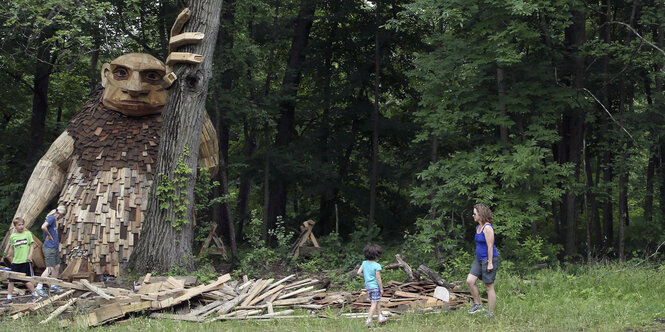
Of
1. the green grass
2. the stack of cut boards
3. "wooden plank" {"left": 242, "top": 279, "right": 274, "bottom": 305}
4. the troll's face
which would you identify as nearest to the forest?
the troll's face

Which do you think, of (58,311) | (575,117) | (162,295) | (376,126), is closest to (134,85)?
(162,295)

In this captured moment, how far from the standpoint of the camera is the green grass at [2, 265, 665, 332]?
7.19 meters

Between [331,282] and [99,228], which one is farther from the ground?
[99,228]

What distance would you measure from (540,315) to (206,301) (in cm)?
456

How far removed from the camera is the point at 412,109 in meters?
21.7

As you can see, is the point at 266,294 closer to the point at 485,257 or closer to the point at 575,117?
the point at 485,257

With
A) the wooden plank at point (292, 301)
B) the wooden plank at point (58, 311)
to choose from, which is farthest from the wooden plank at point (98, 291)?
the wooden plank at point (292, 301)

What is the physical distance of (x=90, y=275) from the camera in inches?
427

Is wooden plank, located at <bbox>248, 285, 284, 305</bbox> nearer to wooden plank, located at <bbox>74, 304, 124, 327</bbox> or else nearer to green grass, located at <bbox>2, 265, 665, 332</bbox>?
green grass, located at <bbox>2, 265, 665, 332</bbox>

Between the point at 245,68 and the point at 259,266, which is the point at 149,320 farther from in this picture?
the point at 245,68

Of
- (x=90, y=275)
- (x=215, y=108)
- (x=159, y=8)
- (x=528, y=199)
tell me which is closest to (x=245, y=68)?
(x=215, y=108)

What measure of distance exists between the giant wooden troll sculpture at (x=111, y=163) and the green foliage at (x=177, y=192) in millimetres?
806

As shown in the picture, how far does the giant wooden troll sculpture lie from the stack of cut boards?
6.54 ft

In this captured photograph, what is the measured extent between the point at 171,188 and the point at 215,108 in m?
5.44
